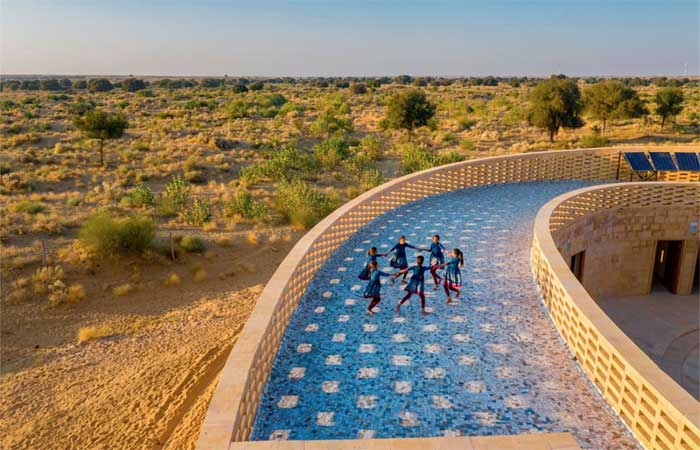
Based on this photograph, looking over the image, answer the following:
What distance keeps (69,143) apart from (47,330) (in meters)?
24.3

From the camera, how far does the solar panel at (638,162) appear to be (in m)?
17.6

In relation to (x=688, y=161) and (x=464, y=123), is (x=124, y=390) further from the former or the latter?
(x=464, y=123)

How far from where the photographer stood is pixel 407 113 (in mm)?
36781

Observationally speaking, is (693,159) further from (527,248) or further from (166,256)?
(166,256)

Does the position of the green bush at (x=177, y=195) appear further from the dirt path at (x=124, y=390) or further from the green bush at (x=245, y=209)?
the dirt path at (x=124, y=390)

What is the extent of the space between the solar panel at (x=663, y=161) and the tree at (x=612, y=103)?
811 inches

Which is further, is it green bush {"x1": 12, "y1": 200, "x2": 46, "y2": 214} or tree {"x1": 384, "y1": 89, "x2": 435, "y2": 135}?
tree {"x1": 384, "y1": 89, "x2": 435, "y2": 135}

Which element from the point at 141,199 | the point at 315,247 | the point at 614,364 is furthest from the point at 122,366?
the point at 141,199

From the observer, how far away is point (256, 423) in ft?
18.8

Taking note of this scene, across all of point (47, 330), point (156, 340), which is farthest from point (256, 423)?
point (47, 330)

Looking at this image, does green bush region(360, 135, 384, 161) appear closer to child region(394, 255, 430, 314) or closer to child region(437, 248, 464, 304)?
child region(437, 248, 464, 304)

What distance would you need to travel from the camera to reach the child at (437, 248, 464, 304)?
8852mm

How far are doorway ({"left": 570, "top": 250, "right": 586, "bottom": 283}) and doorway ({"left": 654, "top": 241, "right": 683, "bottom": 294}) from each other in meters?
3.85

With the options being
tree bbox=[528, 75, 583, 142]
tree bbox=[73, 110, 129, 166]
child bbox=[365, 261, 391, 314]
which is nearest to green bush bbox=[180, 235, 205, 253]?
child bbox=[365, 261, 391, 314]
